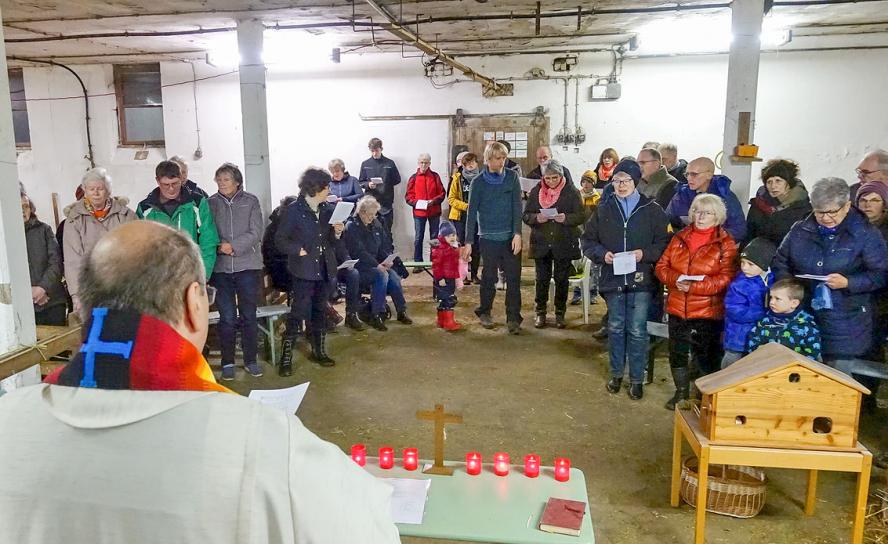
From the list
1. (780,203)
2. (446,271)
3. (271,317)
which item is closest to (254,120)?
(271,317)

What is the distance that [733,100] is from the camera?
5.13 m

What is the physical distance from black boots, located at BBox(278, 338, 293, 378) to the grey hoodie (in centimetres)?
70

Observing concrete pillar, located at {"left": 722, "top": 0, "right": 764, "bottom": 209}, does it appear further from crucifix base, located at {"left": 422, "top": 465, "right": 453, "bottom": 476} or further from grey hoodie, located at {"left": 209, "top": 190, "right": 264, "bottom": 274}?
crucifix base, located at {"left": 422, "top": 465, "right": 453, "bottom": 476}

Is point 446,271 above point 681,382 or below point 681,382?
above

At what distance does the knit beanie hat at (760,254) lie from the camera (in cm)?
385

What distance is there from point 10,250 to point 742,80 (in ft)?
16.3

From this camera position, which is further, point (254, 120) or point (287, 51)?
point (287, 51)

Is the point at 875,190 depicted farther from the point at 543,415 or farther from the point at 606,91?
the point at 606,91

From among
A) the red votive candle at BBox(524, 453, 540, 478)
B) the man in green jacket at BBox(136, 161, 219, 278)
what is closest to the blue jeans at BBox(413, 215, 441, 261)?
the man in green jacket at BBox(136, 161, 219, 278)

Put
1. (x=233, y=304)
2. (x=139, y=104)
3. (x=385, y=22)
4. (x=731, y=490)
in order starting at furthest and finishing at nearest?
(x=139, y=104), (x=385, y=22), (x=233, y=304), (x=731, y=490)

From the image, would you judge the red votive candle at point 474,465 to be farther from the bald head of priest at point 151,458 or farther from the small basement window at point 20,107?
the small basement window at point 20,107

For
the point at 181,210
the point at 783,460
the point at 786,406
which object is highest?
the point at 181,210

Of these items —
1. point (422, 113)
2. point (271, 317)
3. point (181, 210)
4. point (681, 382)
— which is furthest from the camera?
point (422, 113)

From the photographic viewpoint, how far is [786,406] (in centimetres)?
260
